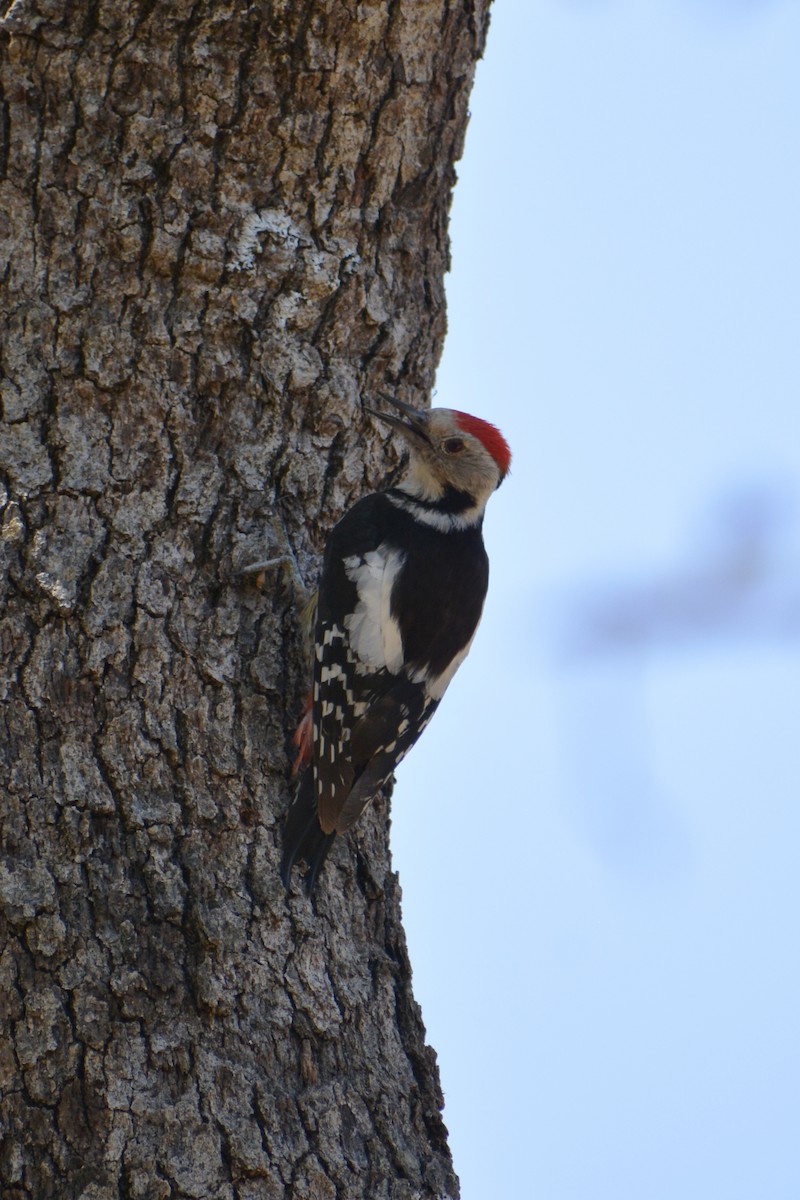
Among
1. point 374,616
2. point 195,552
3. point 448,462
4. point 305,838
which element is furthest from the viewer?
point 448,462

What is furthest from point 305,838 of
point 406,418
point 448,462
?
point 448,462

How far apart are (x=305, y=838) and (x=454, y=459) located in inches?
61.2

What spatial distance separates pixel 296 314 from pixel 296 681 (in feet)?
2.85

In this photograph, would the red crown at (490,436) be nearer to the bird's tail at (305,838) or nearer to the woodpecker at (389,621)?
the woodpecker at (389,621)

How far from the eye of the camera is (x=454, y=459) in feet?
13.3

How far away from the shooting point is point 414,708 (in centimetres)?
351

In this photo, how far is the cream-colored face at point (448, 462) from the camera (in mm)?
3830

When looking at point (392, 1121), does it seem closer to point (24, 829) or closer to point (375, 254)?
point (24, 829)

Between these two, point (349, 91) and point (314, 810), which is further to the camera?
point (349, 91)

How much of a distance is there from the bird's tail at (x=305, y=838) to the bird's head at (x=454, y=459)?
45.0 inches

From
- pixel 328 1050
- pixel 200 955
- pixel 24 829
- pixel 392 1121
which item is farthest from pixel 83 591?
pixel 392 1121

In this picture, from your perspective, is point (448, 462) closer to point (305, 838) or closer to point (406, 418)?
point (406, 418)

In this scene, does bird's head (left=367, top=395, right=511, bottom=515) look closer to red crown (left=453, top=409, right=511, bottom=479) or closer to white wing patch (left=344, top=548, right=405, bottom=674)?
red crown (left=453, top=409, right=511, bottom=479)

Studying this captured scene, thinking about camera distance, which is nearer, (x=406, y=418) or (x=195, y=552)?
(x=195, y=552)
